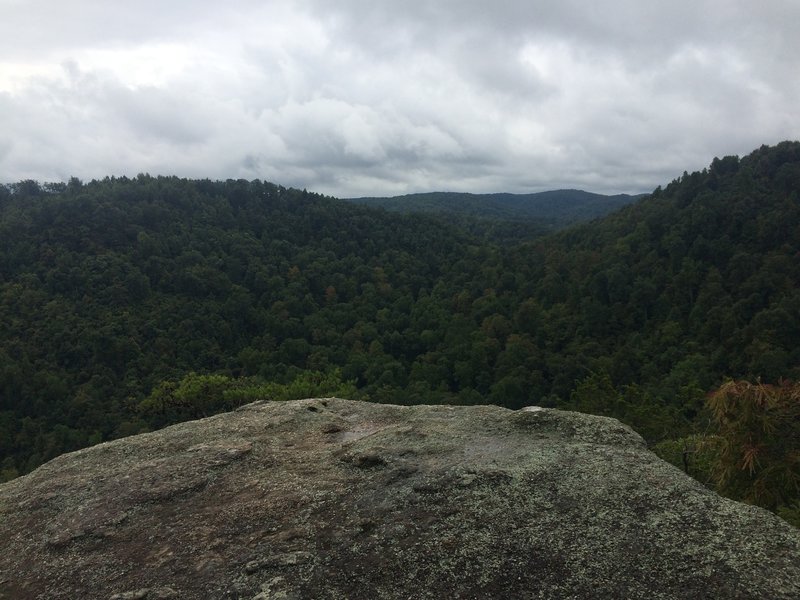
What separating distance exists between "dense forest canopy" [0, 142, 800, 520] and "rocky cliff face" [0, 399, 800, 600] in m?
22.7

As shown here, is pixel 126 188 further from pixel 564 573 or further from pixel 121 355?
pixel 564 573

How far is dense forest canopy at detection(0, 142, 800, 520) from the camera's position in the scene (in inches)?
2243

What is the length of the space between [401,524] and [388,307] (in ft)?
317

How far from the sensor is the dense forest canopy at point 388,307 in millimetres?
56969

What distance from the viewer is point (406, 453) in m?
9.73

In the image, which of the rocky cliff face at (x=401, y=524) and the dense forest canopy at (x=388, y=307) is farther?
the dense forest canopy at (x=388, y=307)

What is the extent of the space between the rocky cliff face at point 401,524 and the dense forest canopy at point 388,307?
2269 cm

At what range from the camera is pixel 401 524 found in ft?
24.6

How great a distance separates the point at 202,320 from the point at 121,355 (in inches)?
642

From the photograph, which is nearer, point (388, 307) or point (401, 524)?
point (401, 524)

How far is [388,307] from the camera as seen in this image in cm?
10394

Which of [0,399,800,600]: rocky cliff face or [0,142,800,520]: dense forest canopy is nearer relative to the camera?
[0,399,800,600]: rocky cliff face

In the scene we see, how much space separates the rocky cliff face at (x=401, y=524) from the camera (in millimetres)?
6363

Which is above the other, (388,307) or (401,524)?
(401,524)
